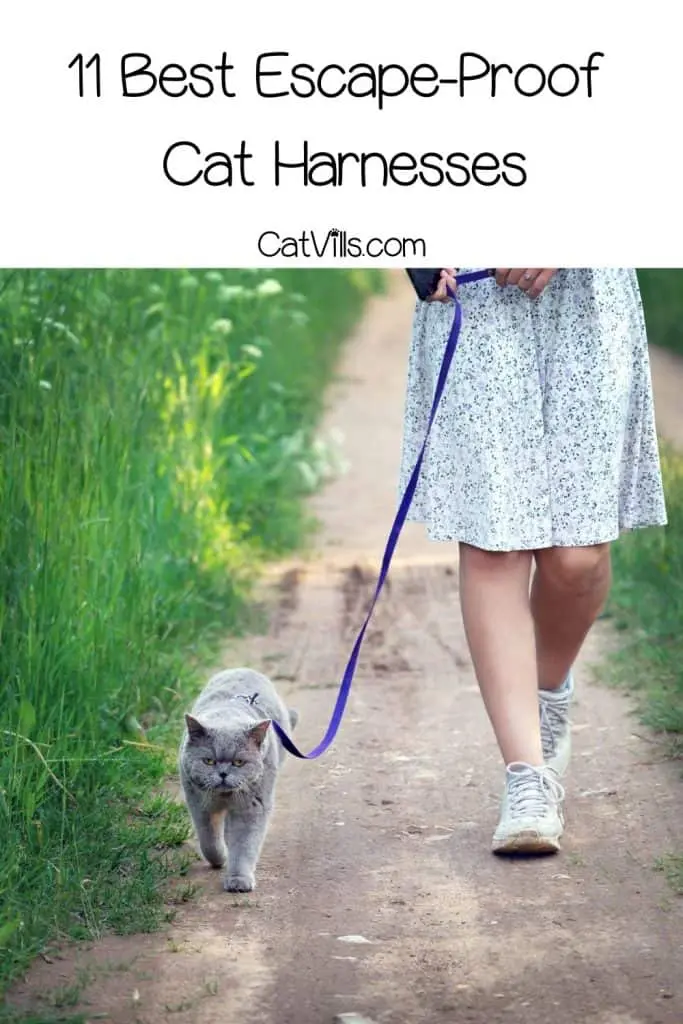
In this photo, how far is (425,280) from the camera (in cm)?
406

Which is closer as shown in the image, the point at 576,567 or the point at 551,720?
the point at 576,567

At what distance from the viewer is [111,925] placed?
3.66 metres

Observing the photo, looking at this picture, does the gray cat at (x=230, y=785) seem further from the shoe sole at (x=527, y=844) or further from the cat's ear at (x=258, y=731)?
the shoe sole at (x=527, y=844)

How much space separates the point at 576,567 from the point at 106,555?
152 cm

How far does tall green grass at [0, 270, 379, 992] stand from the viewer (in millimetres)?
3883

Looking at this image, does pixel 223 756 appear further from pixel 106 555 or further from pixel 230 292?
pixel 230 292
